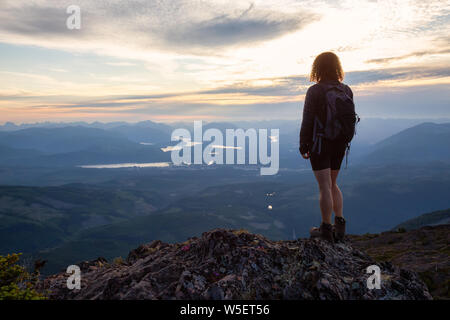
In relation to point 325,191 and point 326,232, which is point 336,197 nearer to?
point 325,191

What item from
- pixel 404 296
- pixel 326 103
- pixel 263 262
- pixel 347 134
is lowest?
pixel 404 296

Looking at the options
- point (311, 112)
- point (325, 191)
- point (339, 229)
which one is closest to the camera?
point (311, 112)

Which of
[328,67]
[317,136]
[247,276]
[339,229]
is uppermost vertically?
[328,67]

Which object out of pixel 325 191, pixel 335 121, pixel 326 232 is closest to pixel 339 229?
pixel 326 232

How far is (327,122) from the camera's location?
24.4 ft

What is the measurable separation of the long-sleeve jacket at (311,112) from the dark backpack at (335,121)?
89mm

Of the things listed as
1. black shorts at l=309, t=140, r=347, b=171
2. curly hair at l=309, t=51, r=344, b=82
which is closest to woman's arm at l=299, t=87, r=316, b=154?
black shorts at l=309, t=140, r=347, b=171

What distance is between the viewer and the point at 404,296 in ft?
20.9

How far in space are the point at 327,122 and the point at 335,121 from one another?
210 mm

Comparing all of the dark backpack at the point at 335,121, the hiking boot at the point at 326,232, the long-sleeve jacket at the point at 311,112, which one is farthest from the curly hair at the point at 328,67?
the hiking boot at the point at 326,232
